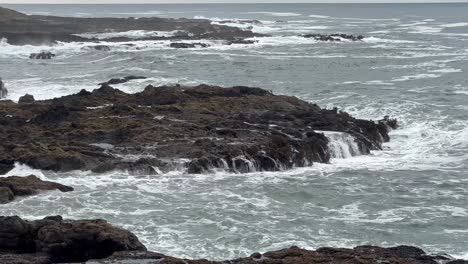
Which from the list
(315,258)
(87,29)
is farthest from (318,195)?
(87,29)

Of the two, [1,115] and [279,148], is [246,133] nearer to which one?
[279,148]

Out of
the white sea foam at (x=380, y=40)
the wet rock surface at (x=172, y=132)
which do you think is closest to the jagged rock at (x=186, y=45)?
the white sea foam at (x=380, y=40)

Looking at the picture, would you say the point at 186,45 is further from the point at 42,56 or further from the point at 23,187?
the point at 23,187

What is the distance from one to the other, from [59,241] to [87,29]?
83596mm

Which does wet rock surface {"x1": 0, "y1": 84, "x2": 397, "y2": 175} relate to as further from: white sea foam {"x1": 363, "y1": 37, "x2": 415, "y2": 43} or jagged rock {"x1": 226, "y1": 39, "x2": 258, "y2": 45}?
white sea foam {"x1": 363, "y1": 37, "x2": 415, "y2": 43}

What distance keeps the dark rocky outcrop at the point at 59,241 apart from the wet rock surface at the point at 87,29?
5433 cm

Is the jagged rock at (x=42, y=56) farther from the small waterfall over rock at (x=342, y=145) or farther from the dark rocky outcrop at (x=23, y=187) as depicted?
the dark rocky outcrop at (x=23, y=187)

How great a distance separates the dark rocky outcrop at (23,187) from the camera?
782 inches

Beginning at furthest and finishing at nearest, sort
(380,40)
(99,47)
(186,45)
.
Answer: (380,40)
(186,45)
(99,47)

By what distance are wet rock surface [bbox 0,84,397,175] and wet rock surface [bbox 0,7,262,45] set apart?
128 feet

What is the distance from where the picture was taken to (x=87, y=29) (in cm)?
9519

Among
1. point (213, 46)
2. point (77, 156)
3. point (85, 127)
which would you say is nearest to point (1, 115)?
point (85, 127)

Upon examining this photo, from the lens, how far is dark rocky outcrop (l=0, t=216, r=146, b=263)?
1455 cm

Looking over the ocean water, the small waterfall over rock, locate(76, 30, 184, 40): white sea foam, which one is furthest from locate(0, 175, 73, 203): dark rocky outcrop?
locate(76, 30, 184, 40): white sea foam
